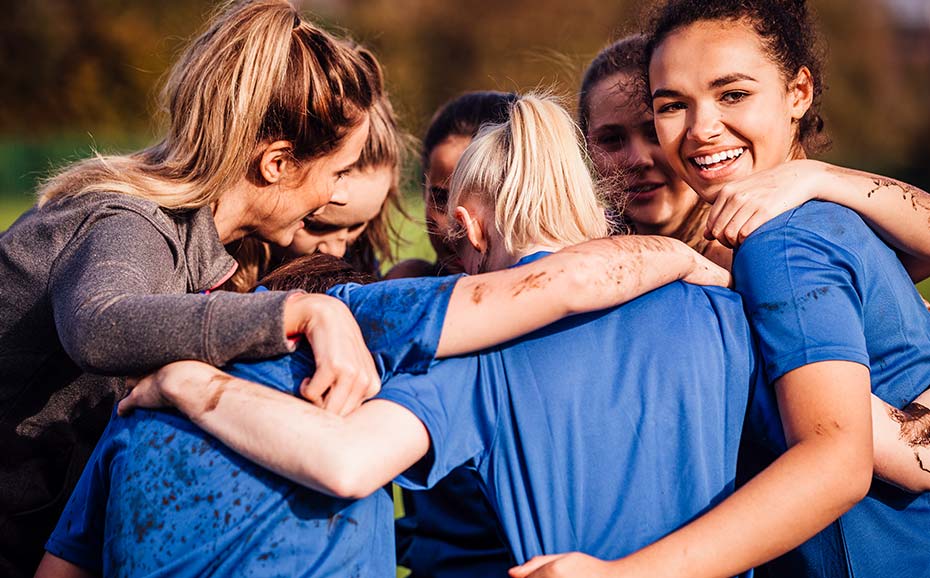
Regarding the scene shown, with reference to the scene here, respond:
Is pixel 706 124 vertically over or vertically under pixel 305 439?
over

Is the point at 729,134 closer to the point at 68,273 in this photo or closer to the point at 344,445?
the point at 344,445

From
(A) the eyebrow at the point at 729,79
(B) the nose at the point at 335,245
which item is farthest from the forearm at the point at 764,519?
(B) the nose at the point at 335,245

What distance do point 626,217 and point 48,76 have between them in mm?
38002

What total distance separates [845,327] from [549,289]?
2.48 feet

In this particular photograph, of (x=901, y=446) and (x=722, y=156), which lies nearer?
(x=901, y=446)

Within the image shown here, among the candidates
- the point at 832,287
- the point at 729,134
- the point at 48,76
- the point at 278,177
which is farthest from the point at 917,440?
the point at 48,76

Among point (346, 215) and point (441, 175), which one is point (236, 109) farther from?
point (441, 175)

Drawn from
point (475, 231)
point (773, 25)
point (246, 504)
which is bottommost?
point (246, 504)

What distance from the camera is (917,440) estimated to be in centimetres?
264

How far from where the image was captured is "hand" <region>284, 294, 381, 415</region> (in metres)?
2.22

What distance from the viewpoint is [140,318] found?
2.49 m

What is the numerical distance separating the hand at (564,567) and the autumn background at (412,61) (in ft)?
103

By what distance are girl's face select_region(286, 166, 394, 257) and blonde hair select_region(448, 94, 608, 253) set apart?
1498 millimetres

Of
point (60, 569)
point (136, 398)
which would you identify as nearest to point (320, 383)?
point (136, 398)
